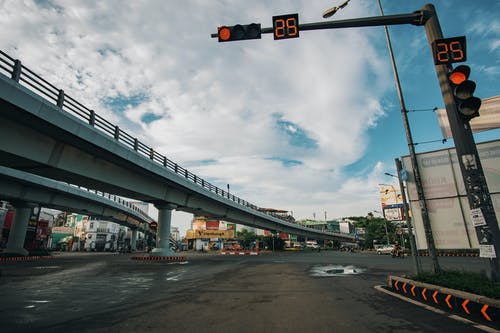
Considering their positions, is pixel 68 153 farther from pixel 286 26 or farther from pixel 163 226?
pixel 163 226

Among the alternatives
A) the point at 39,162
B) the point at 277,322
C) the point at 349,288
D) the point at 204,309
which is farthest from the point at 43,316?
the point at 39,162

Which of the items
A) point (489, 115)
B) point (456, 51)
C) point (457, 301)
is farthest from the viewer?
point (489, 115)

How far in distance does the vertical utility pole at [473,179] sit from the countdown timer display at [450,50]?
0.70 meters

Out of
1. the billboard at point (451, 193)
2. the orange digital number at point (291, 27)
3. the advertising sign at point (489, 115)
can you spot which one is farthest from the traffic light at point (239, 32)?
the billboard at point (451, 193)

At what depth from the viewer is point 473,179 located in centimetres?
557

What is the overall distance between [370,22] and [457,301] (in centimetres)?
658

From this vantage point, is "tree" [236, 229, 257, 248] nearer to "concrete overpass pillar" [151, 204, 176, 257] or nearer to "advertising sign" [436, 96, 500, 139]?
"concrete overpass pillar" [151, 204, 176, 257]

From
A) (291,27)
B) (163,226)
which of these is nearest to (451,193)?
(291,27)

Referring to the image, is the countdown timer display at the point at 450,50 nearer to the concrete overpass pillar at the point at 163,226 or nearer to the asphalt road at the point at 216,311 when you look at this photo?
the asphalt road at the point at 216,311

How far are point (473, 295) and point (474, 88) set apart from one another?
4157 mm

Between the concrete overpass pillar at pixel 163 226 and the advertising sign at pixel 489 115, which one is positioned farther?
the concrete overpass pillar at pixel 163 226

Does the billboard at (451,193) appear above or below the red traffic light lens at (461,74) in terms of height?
below

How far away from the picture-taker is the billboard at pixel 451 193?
A: 6379mm

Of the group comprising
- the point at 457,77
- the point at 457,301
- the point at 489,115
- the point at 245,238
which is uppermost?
the point at 489,115
